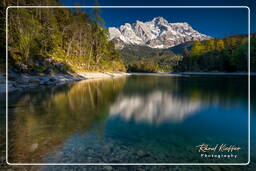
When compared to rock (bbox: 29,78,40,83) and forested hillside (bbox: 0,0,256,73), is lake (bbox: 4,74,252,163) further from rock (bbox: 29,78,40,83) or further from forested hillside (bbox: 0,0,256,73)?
forested hillside (bbox: 0,0,256,73)

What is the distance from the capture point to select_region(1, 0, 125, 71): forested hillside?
23891 millimetres

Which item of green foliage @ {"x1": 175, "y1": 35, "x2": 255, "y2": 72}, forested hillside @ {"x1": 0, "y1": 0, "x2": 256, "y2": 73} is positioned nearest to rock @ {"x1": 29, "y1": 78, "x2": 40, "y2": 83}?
forested hillside @ {"x1": 0, "y1": 0, "x2": 256, "y2": 73}

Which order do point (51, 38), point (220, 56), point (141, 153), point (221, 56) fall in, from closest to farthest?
point (141, 153) < point (51, 38) < point (221, 56) < point (220, 56)

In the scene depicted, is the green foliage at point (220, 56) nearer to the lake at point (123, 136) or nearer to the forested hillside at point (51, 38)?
the forested hillside at point (51, 38)

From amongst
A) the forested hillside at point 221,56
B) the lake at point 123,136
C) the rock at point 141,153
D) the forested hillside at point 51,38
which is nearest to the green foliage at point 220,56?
the forested hillside at point 221,56

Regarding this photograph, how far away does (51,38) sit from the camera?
36.6 meters

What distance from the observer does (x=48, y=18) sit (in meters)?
39.7

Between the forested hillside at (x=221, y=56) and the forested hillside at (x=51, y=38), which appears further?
the forested hillside at (x=221, y=56)

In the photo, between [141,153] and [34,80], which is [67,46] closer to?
[34,80]

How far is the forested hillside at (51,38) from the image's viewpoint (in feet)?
78.4

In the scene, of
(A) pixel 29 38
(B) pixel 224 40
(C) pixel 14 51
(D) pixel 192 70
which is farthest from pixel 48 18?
(B) pixel 224 40

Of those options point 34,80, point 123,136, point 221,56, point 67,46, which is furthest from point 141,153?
point 221,56

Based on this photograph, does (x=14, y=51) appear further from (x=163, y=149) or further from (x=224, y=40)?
(x=224, y=40)

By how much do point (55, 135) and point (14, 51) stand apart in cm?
2568
